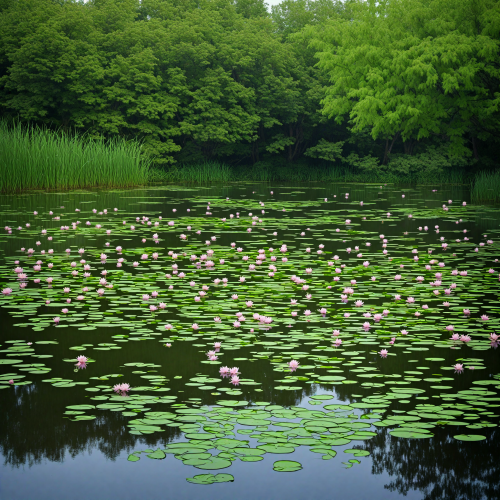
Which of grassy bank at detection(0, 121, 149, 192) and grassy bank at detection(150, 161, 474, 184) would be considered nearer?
grassy bank at detection(0, 121, 149, 192)

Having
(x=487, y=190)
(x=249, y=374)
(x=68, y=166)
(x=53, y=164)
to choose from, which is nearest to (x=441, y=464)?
(x=249, y=374)

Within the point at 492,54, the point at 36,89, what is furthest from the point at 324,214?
the point at 36,89

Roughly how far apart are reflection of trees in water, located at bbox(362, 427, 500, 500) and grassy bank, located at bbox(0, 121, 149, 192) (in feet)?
57.2

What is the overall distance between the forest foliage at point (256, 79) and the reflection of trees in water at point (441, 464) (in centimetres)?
2823

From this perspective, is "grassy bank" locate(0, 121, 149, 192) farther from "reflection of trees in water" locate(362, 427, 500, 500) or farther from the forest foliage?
"reflection of trees in water" locate(362, 427, 500, 500)

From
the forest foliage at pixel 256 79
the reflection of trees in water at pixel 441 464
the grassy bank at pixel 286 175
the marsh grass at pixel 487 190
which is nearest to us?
the reflection of trees in water at pixel 441 464

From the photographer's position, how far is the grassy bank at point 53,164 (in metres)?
19.5

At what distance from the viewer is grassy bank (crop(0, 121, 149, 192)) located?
19469 millimetres

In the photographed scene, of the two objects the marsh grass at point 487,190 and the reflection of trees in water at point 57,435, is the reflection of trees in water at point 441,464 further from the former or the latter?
the marsh grass at point 487,190

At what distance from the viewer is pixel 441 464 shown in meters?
3.30

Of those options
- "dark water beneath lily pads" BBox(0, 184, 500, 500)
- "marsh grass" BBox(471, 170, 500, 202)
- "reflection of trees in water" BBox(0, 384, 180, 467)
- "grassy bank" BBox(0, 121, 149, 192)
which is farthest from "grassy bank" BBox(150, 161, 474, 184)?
"reflection of trees in water" BBox(0, 384, 180, 467)

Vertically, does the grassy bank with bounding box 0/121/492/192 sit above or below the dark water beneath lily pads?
above

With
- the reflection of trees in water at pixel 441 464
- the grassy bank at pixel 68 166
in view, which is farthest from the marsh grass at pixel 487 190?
the reflection of trees in water at pixel 441 464

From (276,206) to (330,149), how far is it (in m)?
21.1
